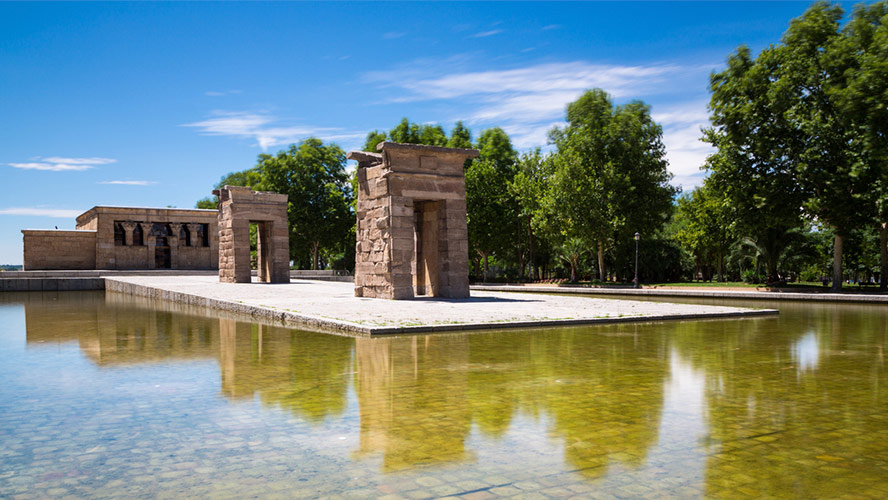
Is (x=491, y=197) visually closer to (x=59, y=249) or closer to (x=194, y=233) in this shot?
(x=194, y=233)

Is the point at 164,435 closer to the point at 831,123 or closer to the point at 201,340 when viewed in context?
the point at 201,340

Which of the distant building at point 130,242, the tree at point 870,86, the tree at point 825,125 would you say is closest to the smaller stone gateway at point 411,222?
the tree at point 870,86

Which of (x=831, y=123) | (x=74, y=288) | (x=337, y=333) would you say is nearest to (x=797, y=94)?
(x=831, y=123)

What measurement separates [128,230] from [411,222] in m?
34.5

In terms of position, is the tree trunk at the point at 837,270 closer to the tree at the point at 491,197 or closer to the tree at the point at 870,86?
the tree at the point at 870,86

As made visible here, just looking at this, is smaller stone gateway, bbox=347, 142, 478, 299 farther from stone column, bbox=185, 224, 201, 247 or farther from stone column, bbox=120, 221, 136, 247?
stone column, bbox=185, 224, 201, 247

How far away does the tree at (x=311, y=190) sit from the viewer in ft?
156

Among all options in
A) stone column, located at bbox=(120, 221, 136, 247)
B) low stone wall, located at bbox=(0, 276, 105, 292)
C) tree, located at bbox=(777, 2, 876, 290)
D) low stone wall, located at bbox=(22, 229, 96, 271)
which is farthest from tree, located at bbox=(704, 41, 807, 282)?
low stone wall, located at bbox=(22, 229, 96, 271)

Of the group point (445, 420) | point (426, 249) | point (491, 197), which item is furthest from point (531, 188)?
point (445, 420)

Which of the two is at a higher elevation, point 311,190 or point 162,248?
point 311,190

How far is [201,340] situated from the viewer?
36.1 feet

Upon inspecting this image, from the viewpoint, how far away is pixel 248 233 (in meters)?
31.6

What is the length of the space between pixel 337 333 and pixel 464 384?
5.11 metres

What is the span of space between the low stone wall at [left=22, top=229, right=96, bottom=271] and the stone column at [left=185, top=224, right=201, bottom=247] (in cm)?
624
